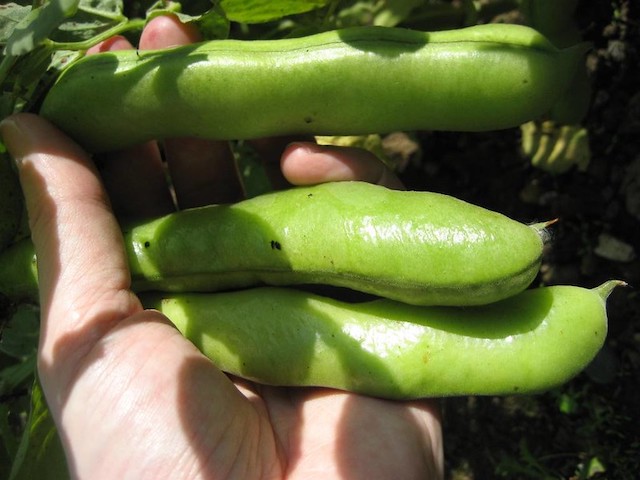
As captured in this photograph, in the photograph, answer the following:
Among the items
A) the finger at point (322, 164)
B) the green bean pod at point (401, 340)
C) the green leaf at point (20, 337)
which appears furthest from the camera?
the green leaf at point (20, 337)

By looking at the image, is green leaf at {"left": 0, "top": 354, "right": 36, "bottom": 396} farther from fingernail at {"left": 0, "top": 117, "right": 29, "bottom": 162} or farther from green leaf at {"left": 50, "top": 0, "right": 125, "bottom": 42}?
green leaf at {"left": 50, "top": 0, "right": 125, "bottom": 42}

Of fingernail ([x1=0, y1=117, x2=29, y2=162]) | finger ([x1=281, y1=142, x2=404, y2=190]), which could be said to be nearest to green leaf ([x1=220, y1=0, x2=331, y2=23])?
finger ([x1=281, y1=142, x2=404, y2=190])

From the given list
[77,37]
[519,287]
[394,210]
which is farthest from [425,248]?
[77,37]

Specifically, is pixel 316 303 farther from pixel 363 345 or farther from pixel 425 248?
pixel 425 248

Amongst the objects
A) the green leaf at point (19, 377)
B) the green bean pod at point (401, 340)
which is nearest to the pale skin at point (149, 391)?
the green bean pod at point (401, 340)

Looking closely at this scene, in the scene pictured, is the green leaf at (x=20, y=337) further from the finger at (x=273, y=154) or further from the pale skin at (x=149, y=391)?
the finger at (x=273, y=154)

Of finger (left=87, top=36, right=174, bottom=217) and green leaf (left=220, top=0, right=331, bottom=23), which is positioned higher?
green leaf (left=220, top=0, right=331, bottom=23)
